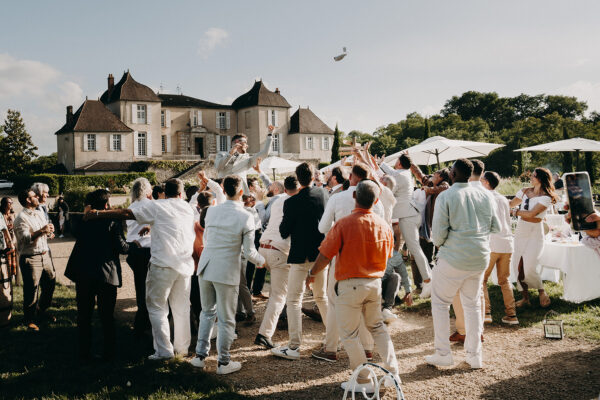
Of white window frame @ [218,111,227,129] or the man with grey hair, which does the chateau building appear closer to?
white window frame @ [218,111,227,129]

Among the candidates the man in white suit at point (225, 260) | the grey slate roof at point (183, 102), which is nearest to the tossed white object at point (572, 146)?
the man in white suit at point (225, 260)

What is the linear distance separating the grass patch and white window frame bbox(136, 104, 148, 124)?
1863 inches

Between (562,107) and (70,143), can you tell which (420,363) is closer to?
(70,143)

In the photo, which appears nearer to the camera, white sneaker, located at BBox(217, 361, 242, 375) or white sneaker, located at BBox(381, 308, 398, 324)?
white sneaker, located at BBox(217, 361, 242, 375)

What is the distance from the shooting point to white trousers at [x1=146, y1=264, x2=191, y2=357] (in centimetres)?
538

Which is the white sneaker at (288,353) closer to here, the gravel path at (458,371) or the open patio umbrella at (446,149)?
the gravel path at (458,371)

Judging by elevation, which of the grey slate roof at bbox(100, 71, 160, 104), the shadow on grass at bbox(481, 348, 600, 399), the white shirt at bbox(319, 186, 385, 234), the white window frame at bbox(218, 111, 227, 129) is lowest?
the shadow on grass at bbox(481, 348, 600, 399)

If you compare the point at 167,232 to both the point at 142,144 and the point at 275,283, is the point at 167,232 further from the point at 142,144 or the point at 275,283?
the point at 142,144

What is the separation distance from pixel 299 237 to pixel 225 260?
96cm

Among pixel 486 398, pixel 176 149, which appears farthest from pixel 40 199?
pixel 176 149

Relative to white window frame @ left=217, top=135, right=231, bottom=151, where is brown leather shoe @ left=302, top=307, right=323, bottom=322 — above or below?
below

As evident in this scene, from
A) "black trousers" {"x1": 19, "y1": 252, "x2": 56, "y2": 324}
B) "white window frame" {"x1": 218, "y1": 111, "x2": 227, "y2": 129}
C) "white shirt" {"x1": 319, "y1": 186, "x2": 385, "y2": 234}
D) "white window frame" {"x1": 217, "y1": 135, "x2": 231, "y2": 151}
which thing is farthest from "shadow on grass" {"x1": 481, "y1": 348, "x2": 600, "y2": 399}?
"white window frame" {"x1": 218, "y1": 111, "x2": 227, "y2": 129}

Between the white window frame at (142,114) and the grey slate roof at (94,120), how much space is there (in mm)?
2690

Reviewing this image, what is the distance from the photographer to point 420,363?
5.36 metres
